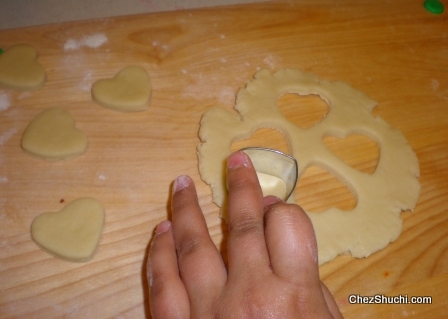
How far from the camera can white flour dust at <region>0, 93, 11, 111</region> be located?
1062 mm

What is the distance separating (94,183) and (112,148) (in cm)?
10

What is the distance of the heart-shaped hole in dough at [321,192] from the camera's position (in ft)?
3.36


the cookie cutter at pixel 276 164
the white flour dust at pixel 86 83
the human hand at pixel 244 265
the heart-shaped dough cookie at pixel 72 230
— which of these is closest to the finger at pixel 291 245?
the human hand at pixel 244 265

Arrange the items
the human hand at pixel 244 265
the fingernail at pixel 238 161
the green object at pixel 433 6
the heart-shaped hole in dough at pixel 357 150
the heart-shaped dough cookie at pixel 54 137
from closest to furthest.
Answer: the human hand at pixel 244 265, the fingernail at pixel 238 161, the heart-shaped dough cookie at pixel 54 137, the heart-shaped hole in dough at pixel 357 150, the green object at pixel 433 6

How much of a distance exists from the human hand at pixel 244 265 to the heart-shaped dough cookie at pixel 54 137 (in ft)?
1.23

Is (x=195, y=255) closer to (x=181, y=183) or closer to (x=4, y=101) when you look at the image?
(x=181, y=183)

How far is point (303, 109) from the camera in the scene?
1.17m

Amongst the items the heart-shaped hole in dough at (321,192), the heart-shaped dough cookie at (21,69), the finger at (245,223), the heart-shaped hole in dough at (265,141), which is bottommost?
the heart-shaped hole in dough at (321,192)

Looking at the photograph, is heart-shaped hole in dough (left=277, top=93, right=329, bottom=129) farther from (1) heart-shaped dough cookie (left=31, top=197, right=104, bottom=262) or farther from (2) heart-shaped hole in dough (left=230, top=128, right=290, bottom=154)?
(1) heart-shaped dough cookie (left=31, top=197, right=104, bottom=262)

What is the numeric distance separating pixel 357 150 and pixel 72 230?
736 millimetres

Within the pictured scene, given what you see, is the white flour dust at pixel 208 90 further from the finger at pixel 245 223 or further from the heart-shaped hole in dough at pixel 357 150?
the finger at pixel 245 223

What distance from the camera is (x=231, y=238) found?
67 cm

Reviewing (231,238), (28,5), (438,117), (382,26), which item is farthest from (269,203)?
(28,5)

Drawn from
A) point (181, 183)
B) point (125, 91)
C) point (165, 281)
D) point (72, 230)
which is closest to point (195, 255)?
point (165, 281)
